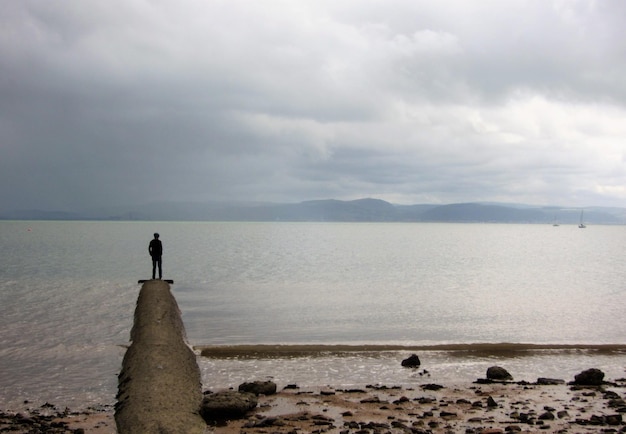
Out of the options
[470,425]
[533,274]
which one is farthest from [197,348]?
[533,274]

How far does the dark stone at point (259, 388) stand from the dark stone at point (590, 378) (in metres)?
8.73

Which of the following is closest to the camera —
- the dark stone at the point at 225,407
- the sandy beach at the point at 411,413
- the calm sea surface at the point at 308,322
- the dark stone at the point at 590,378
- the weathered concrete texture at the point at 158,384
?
the weathered concrete texture at the point at 158,384

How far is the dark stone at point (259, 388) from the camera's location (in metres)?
15.0

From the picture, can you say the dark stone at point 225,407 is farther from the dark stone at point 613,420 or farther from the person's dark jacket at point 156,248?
the person's dark jacket at point 156,248

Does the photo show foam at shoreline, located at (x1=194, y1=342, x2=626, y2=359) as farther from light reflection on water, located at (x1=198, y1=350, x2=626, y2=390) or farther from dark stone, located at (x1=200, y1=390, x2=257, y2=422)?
dark stone, located at (x1=200, y1=390, x2=257, y2=422)

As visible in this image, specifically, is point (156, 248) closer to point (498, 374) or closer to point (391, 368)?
point (391, 368)

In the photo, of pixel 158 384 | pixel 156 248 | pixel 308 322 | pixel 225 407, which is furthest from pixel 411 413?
pixel 156 248

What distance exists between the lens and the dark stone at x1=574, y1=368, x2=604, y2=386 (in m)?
16.6

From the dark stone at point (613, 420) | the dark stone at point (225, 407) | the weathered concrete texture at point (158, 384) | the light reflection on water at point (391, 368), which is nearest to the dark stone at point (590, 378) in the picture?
the light reflection on water at point (391, 368)

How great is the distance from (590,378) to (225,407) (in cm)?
1049

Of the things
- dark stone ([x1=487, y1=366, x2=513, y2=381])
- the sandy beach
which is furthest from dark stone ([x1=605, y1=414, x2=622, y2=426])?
dark stone ([x1=487, y1=366, x2=513, y2=381])

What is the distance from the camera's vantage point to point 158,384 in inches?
547

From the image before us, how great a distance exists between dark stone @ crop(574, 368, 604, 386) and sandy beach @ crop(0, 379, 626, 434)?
317 millimetres

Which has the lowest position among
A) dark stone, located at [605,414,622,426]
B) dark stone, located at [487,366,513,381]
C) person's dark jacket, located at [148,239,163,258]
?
dark stone, located at [487,366,513,381]
